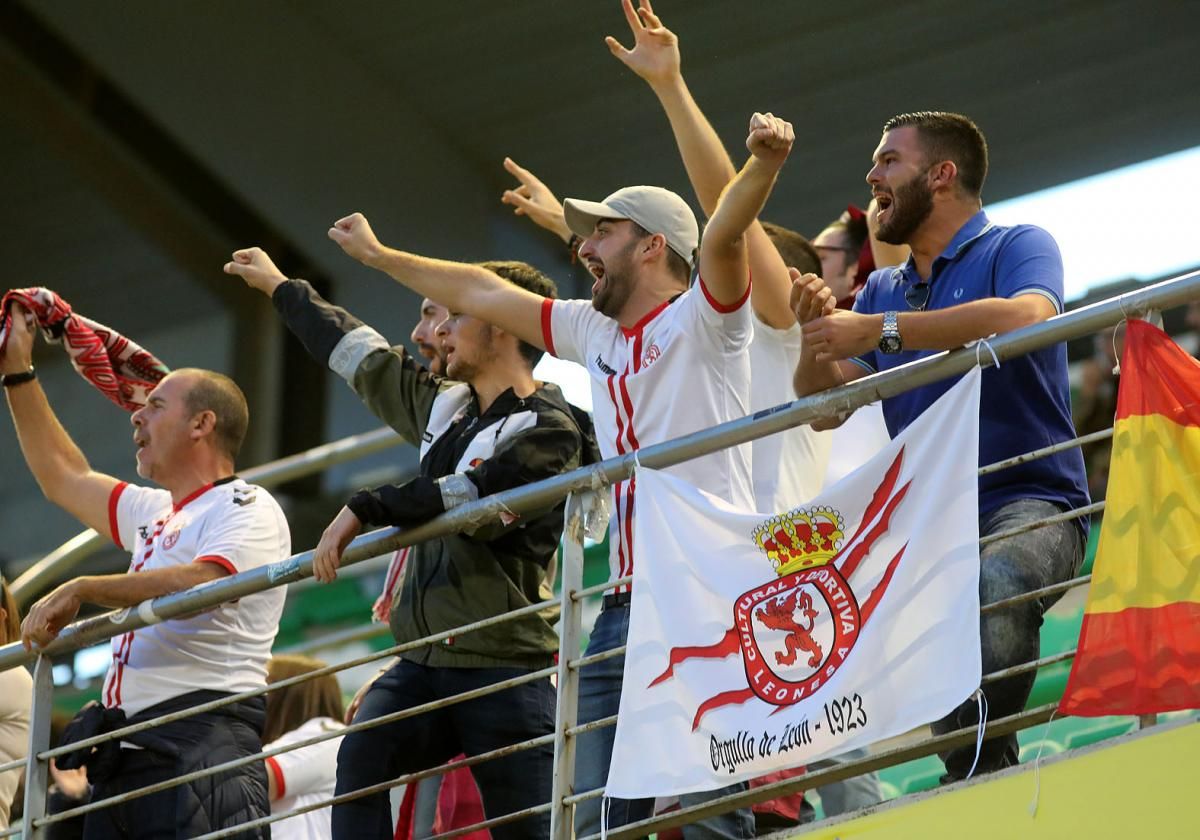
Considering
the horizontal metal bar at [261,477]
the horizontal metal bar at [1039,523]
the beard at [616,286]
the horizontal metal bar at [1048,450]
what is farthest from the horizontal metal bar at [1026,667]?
the horizontal metal bar at [261,477]

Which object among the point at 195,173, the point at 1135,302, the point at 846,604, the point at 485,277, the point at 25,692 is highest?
the point at 195,173

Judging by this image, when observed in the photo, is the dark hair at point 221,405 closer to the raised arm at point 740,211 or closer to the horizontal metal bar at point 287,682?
the horizontal metal bar at point 287,682

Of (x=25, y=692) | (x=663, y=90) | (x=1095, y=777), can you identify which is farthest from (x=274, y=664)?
(x=1095, y=777)

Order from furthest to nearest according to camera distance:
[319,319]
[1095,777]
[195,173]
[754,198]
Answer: [195,173] < [319,319] < [754,198] < [1095,777]

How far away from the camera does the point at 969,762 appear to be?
3.45 metres

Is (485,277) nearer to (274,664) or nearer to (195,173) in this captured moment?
(274,664)

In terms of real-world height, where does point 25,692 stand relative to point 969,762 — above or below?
above

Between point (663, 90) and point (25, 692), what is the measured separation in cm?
240

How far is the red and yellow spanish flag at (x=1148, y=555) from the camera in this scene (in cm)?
304

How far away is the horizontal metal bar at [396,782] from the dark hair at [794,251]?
1421mm

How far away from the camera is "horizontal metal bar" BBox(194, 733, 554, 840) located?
375cm

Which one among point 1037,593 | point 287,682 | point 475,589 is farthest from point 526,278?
point 1037,593

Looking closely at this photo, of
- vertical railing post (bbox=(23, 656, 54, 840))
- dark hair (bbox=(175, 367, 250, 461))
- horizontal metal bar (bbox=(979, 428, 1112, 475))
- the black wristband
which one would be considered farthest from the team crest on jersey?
the black wristband

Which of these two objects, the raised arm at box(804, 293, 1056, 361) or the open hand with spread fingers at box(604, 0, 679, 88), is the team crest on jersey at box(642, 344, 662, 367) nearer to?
the raised arm at box(804, 293, 1056, 361)
